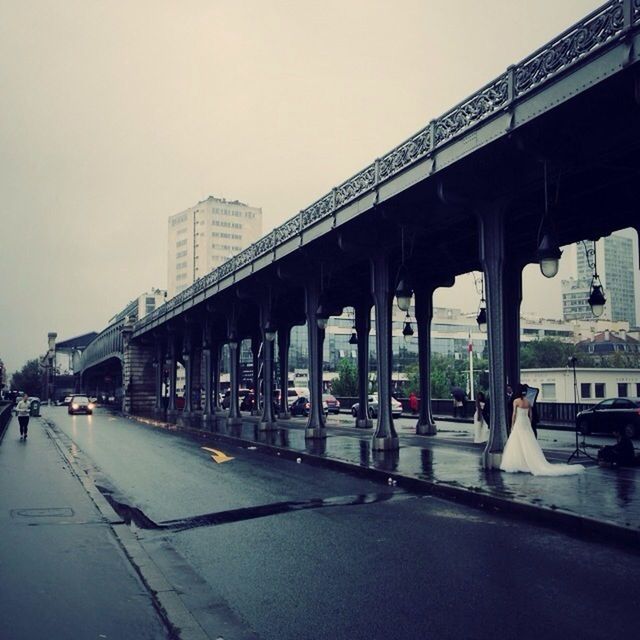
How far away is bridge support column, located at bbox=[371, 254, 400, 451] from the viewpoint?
19.2 m

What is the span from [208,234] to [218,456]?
16365 centimetres

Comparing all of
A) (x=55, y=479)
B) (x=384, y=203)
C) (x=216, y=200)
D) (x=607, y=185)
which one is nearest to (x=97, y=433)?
(x=55, y=479)

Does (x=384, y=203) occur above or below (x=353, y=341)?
above

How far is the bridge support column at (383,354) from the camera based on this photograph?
19.2 meters

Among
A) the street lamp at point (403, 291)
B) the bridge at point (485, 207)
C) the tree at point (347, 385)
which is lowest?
the tree at point (347, 385)

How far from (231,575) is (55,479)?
8.97 metres

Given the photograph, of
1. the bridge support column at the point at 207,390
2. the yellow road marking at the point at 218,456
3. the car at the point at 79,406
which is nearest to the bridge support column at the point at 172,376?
the car at the point at 79,406

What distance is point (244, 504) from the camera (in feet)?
37.8

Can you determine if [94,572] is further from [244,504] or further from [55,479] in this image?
[55,479]

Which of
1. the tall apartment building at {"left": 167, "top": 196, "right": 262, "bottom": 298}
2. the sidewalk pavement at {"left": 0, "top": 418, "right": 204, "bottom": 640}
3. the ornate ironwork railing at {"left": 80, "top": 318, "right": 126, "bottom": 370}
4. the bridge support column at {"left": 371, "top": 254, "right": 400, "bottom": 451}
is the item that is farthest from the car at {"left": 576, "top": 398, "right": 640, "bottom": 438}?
the tall apartment building at {"left": 167, "top": 196, "right": 262, "bottom": 298}

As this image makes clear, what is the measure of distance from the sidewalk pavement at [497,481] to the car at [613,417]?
594cm

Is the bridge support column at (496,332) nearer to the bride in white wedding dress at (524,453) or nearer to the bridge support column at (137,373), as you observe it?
the bride in white wedding dress at (524,453)

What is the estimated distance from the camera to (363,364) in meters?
30.8

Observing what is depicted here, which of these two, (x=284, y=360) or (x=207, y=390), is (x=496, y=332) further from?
(x=284, y=360)
